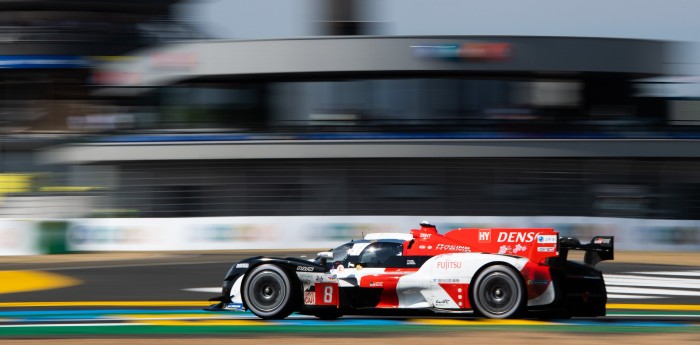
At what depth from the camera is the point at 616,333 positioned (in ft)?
32.6

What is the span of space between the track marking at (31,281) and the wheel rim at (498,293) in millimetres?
7878

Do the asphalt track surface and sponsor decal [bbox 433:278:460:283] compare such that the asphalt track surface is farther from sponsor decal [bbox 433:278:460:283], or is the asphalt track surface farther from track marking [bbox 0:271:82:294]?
sponsor decal [bbox 433:278:460:283]

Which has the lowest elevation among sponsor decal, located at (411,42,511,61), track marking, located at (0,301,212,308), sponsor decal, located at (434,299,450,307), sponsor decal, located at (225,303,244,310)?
track marking, located at (0,301,212,308)

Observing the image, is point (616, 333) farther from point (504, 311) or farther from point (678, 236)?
point (678, 236)

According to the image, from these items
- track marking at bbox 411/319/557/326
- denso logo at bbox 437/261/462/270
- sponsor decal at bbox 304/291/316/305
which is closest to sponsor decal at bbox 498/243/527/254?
denso logo at bbox 437/261/462/270

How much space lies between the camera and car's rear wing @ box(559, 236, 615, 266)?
10562mm

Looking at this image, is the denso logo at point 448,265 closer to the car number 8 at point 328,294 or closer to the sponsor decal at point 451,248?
the sponsor decal at point 451,248

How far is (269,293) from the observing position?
1080 centimetres

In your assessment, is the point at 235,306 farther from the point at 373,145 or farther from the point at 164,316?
the point at 373,145

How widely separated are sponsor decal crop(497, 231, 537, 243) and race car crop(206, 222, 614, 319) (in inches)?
0.4

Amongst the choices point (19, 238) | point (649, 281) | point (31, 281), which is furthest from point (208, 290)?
point (19, 238)

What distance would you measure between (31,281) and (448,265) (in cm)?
906

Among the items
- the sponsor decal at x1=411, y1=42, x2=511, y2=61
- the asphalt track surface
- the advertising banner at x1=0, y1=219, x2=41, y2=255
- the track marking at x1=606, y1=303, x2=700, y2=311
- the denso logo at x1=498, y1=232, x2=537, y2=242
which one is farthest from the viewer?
the sponsor decal at x1=411, y1=42, x2=511, y2=61

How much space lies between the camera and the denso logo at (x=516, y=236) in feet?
35.0
